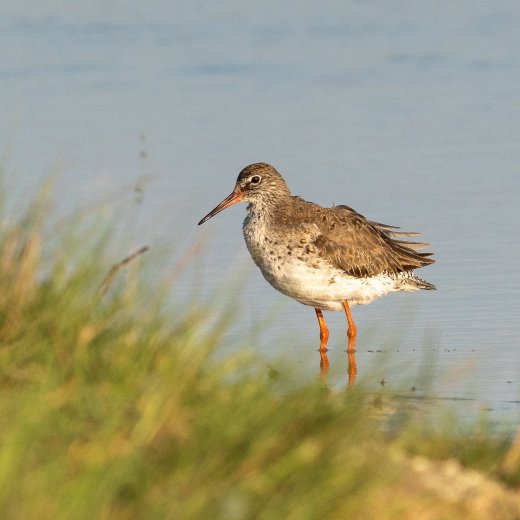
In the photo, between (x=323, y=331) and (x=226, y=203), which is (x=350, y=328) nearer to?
(x=323, y=331)

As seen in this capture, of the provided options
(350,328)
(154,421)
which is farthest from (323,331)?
(154,421)

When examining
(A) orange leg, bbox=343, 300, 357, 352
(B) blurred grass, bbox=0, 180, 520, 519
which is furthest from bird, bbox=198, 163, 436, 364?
(B) blurred grass, bbox=0, 180, 520, 519

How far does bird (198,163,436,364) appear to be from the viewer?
12.1m

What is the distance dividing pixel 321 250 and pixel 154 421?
6.59 metres

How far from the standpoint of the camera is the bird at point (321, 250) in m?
12.1

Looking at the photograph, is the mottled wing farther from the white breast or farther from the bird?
the white breast

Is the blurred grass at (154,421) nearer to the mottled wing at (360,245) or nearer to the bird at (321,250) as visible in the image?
the bird at (321,250)

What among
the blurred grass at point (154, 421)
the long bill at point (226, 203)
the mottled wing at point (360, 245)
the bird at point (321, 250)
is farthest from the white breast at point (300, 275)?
the blurred grass at point (154, 421)

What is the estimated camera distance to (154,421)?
18.8ft

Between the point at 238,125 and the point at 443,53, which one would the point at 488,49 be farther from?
the point at 238,125

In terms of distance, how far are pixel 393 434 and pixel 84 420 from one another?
1.65 m

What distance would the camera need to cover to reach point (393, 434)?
6.98 metres

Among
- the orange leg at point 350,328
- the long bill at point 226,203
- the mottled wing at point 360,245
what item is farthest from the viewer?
the long bill at point 226,203

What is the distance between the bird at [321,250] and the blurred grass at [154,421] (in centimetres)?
467
